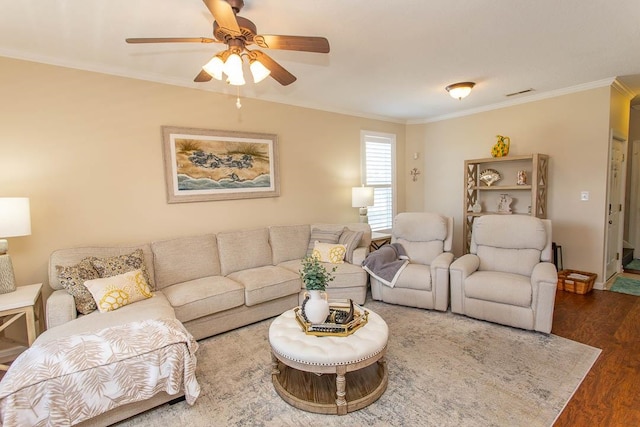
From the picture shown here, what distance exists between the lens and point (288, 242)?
4020 mm

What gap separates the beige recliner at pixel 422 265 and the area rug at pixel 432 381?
392 mm

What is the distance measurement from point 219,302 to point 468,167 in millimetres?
3978

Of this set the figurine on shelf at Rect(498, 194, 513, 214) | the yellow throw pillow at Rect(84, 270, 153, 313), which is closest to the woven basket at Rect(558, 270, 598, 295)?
the figurine on shelf at Rect(498, 194, 513, 214)

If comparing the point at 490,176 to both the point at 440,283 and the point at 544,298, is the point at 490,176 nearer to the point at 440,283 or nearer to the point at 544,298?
the point at 440,283

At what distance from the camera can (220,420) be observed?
6.45 ft

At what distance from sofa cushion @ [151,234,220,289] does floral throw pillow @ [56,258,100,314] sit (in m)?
0.63

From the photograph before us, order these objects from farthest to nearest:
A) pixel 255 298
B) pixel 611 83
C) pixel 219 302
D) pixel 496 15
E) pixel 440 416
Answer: pixel 611 83 < pixel 255 298 < pixel 219 302 < pixel 496 15 < pixel 440 416

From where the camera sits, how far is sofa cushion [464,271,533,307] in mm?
2922

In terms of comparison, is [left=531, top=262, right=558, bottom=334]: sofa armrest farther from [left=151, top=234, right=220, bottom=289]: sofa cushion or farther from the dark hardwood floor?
[left=151, top=234, right=220, bottom=289]: sofa cushion

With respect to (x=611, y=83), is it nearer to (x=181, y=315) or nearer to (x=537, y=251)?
(x=537, y=251)

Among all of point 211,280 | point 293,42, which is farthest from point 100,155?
point 293,42

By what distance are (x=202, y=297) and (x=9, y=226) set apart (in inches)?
58.4

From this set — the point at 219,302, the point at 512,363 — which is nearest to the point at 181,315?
the point at 219,302

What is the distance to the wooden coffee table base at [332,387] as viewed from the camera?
1.96 metres
